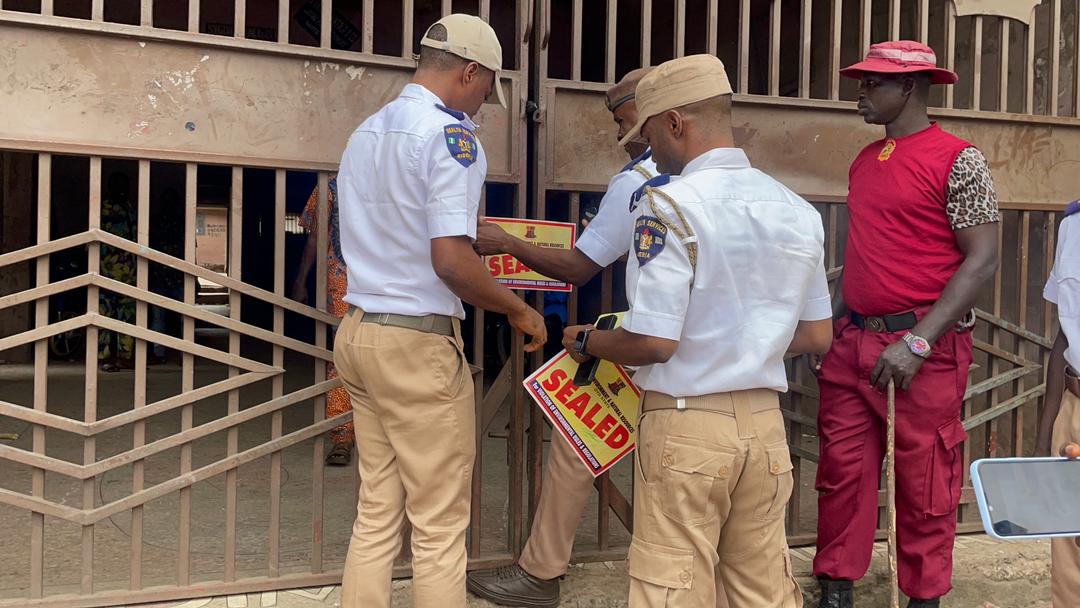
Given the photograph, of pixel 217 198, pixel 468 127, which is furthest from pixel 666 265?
pixel 217 198

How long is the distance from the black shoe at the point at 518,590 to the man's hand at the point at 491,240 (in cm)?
105

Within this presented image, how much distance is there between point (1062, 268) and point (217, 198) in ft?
39.8

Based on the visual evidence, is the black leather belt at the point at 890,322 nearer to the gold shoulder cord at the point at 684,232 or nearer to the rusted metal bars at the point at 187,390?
the gold shoulder cord at the point at 684,232

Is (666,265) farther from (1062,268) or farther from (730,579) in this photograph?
(1062,268)

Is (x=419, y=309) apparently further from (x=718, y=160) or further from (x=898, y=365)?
(x=898, y=365)

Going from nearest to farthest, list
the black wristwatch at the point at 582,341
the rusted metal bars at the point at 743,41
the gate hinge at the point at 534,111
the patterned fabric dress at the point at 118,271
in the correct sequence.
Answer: the black wristwatch at the point at 582,341, the gate hinge at the point at 534,111, the rusted metal bars at the point at 743,41, the patterned fabric dress at the point at 118,271

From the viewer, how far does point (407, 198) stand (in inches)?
82.4

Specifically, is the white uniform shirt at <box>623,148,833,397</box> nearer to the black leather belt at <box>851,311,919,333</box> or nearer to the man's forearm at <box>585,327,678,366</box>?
the man's forearm at <box>585,327,678,366</box>

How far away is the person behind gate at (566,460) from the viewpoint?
2525 millimetres

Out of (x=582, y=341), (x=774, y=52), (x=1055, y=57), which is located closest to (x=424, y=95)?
(x=582, y=341)

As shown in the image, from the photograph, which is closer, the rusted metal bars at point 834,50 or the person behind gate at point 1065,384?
the person behind gate at point 1065,384

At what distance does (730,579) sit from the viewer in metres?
1.94

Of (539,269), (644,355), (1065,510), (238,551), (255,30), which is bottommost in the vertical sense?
(238,551)

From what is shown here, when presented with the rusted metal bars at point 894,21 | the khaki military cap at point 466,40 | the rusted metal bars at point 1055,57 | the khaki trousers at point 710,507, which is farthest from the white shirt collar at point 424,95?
the rusted metal bars at point 1055,57
